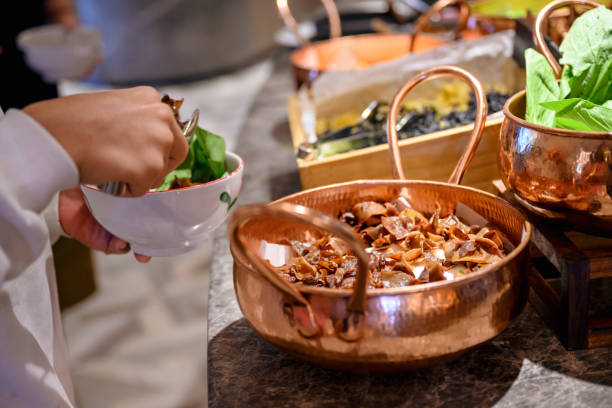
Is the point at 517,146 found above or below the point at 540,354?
above

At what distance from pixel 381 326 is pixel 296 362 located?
21cm

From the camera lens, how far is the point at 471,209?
0.89m

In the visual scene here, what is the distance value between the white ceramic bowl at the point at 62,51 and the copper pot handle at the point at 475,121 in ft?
5.51

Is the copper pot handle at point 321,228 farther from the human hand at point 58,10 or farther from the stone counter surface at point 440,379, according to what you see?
the human hand at point 58,10

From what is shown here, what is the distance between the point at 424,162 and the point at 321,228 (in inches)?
25.9

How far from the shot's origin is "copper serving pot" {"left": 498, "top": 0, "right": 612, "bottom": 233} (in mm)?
739

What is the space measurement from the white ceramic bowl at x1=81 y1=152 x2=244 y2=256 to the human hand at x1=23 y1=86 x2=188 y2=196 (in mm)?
119

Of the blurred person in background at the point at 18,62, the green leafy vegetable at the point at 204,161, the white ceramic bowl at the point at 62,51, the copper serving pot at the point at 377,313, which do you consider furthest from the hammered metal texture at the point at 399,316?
the blurred person in background at the point at 18,62

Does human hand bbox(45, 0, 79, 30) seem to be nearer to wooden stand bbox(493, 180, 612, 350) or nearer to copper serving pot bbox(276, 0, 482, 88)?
copper serving pot bbox(276, 0, 482, 88)

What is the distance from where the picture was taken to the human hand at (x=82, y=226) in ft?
3.37

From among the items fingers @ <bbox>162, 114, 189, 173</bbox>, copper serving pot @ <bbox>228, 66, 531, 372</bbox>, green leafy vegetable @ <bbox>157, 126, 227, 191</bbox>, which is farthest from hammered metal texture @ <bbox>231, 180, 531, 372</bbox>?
green leafy vegetable @ <bbox>157, 126, 227, 191</bbox>

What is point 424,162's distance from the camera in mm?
1166

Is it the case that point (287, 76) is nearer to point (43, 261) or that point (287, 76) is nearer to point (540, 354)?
point (43, 261)

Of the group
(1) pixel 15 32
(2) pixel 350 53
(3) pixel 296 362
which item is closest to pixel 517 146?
(3) pixel 296 362
